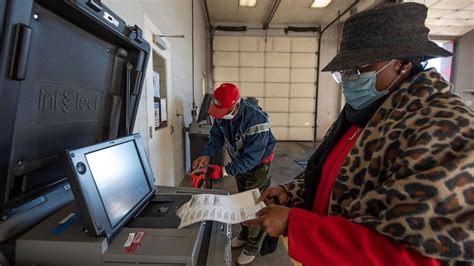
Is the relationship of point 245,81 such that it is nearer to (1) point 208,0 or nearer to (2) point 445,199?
(1) point 208,0

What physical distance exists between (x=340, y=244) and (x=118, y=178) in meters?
0.68

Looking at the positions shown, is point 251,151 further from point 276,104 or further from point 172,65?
point 276,104

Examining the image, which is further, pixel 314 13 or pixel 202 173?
pixel 314 13

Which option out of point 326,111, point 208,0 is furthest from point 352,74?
point 326,111

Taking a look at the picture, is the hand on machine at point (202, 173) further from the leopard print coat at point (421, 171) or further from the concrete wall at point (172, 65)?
the leopard print coat at point (421, 171)

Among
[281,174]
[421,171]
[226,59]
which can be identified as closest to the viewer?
[421,171]

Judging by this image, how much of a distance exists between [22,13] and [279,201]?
3.28 ft

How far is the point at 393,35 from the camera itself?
73 cm

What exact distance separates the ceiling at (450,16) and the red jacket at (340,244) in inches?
246

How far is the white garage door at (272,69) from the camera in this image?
25.4 ft

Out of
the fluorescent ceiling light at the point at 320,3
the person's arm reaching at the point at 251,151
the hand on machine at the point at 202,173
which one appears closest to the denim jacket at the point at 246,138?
the person's arm reaching at the point at 251,151

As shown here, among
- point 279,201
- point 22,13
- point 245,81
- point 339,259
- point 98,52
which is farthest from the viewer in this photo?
point 245,81

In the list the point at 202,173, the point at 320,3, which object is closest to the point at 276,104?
the point at 320,3

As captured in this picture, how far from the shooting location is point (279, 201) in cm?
110
